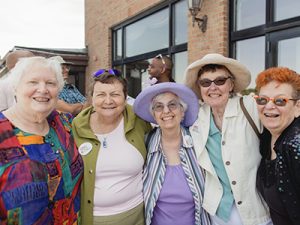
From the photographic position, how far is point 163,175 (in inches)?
90.9

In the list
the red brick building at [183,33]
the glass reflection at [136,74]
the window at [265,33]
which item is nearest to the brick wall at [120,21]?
the red brick building at [183,33]

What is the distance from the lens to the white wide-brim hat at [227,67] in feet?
7.52

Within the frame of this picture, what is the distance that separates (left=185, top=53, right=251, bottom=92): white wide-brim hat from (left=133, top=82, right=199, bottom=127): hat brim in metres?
0.14

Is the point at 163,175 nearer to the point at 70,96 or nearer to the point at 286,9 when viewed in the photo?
the point at 70,96

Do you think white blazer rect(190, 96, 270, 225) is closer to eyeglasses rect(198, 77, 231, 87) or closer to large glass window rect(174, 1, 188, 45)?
eyeglasses rect(198, 77, 231, 87)

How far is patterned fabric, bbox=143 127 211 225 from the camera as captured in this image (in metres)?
2.28

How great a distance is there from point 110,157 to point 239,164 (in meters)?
0.91

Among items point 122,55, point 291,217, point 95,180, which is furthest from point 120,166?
point 122,55

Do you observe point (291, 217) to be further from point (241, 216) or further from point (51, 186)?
point (51, 186)

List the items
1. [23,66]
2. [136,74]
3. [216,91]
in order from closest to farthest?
[23,66]
[216,91]
[136,74]

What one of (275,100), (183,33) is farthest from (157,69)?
(183,33)

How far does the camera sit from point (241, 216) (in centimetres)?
210

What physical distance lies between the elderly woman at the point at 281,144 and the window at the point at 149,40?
4.75 m

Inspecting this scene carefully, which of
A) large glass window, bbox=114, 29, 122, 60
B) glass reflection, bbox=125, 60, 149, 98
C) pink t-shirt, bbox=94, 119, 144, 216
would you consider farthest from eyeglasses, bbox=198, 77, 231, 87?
large glass window, bbox=114, 29, 122, 60
